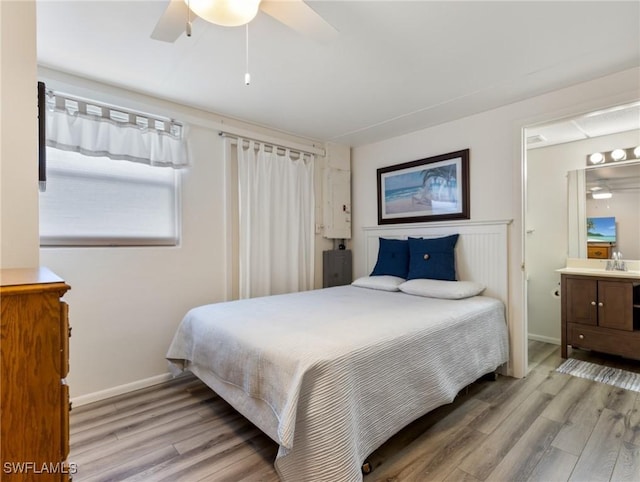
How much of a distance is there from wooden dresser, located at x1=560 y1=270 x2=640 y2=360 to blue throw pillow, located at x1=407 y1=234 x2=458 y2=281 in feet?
4.11

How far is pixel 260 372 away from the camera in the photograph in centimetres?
161

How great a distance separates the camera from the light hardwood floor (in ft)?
5.21

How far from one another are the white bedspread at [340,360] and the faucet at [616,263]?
5.11 ft

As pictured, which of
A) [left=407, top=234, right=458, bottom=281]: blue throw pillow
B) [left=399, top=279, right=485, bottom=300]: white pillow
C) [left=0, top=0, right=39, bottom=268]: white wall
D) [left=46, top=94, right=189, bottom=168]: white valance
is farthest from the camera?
[left=407, top=234, right=458, bottom=281]: blue throw pillow

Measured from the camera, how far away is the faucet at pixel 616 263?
10.3 feet

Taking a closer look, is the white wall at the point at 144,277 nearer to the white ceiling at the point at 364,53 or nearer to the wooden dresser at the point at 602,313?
the white ceiling at the point at 364,53

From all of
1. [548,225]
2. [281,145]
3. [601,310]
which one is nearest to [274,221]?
[281,145]

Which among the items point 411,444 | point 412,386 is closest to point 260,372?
point 412,386

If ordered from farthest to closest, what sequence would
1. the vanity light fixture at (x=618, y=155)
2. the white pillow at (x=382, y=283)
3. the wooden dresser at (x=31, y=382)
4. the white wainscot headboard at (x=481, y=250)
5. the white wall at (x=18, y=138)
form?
the vanity light fixture at (x=618, y=155), the white pillow at (x=382, y=283), the white wainscot headboard at (x=481, y=250), the white wall at (x=18, y=138), the wooden dresser at (x=31, y=382)

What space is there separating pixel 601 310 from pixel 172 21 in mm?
3982

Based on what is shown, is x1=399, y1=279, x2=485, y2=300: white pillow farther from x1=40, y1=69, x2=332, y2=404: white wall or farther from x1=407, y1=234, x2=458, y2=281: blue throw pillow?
x1=40, y1=69, x2=332, y2=404: white wall

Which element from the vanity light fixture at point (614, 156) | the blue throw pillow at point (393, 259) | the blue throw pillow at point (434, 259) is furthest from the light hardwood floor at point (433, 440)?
the vanity light fixture at point (614, 156)

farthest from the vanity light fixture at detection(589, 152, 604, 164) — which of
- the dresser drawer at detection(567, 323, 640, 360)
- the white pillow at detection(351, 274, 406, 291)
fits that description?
the white pillow at detection(351, 274, 406, 291)

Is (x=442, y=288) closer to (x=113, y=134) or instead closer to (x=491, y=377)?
(x=491, y=377)
